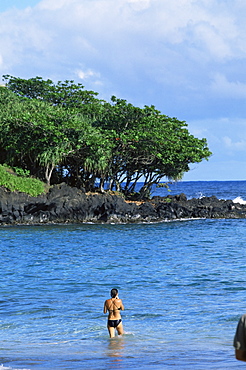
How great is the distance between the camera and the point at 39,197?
35.8 m

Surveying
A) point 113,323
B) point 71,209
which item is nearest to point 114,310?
point 113,323

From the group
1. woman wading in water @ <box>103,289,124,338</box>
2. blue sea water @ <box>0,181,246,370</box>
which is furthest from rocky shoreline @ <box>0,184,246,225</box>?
woman wading in water @ <box>103,289,124,338</box>

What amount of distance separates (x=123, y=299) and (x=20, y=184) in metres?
23.4

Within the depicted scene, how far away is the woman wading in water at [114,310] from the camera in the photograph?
34.8ft

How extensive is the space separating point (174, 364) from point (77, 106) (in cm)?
3956

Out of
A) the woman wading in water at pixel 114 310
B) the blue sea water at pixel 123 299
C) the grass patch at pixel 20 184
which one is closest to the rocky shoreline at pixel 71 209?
the grass patch at pixel 20 184

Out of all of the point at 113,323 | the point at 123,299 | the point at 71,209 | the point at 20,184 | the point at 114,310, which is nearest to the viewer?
the point at 114,310

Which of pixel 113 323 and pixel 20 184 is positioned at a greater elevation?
pixel 20 184

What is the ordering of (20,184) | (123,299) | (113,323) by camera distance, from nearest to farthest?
(113,323) < (123,299) < (20,184)

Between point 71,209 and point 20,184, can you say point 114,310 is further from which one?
point 20,184

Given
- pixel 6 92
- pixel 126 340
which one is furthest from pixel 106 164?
pixel 126 340

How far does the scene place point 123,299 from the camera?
1438 cm

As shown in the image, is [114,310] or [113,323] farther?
[113,323]

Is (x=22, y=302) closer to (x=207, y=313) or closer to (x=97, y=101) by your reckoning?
(x=207, y=313)
